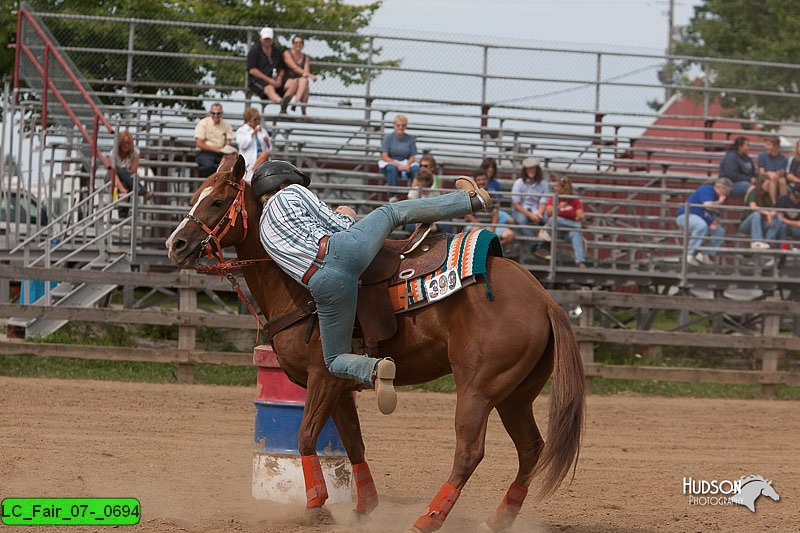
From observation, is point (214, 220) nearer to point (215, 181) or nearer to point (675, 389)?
point (215, 181)

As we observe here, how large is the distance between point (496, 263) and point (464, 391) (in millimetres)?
793

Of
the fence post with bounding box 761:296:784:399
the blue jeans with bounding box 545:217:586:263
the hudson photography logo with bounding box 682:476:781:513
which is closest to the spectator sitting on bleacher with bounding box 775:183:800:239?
the fence post with bounding box 761:296:784:399

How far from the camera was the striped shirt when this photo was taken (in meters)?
6.48

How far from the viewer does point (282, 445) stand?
7.22 m

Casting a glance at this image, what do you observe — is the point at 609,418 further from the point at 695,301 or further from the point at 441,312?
the point at 441,312

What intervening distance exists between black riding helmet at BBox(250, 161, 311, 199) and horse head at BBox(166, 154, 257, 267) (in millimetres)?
81

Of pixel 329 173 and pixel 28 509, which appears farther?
pixel 329 173

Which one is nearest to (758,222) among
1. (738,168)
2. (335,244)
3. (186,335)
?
(738,168)

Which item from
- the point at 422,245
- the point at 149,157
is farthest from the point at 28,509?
the point at 149,157

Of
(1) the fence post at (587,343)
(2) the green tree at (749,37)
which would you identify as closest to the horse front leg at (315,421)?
(1) the fence post at (587,343)

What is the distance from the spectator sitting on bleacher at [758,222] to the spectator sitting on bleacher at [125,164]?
8.43 metres

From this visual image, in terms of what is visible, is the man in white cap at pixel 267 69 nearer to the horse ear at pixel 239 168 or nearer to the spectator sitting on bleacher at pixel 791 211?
the spectator sitting on bleacher at pixel 791 211

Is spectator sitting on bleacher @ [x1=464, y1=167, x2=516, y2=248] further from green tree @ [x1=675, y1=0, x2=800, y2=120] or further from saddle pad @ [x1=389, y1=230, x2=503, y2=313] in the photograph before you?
green tree @ [x1=675, y1=0, x2=800, y2=120]

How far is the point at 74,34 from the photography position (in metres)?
18.3
